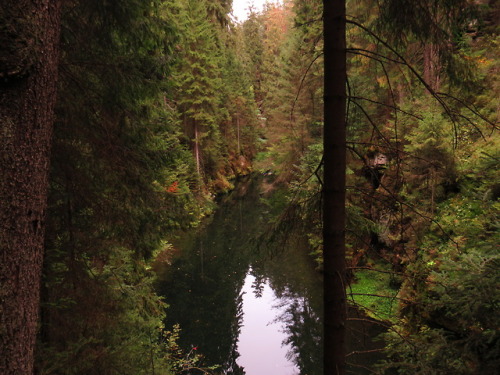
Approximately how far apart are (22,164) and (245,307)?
1169cm

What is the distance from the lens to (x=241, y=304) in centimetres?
1262

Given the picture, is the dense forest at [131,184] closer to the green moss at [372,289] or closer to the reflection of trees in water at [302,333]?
the green moss at [372,289]

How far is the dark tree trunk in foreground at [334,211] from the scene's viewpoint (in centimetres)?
253

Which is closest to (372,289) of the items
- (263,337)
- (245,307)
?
(263,337)

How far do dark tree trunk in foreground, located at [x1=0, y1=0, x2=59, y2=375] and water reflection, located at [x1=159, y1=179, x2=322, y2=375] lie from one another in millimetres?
5507

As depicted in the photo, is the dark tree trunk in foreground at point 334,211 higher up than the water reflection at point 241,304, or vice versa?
the dark tree trunk in foreground at point 334,211

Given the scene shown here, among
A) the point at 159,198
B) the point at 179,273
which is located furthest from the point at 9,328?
the point at 179,273

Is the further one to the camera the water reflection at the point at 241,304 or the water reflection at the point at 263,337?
the water reflection at the point at 241,304

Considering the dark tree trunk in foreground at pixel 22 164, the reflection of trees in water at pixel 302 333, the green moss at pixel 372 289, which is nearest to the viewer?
the dark tree trunk in foreground at pixel 22 164

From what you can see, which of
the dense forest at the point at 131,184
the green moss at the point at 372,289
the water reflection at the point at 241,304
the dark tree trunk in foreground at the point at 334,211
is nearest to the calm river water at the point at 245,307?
the water reflection at the point at 241,304

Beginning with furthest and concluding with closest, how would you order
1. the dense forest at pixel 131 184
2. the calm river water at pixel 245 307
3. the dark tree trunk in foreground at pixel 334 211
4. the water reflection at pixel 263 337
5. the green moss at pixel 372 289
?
the green moss at pixel 372 289
the calm river water at pixel 245 307
the water reflection at pixel 263 337
the dark tree trunk in foreground at pixel 334 211
the dense forest at pixel 131 184

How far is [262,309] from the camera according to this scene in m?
12.4

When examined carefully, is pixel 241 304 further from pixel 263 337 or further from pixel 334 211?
pixel 334 211

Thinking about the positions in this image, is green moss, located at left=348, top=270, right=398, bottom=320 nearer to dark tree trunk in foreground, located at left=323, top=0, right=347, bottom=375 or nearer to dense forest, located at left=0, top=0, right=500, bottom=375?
dense forest, located at left=0, top=0, right=500, bottom=375
